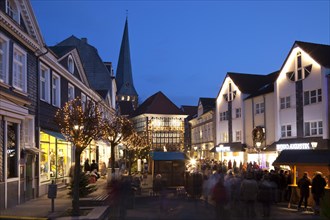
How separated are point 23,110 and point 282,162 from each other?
39.6 ft

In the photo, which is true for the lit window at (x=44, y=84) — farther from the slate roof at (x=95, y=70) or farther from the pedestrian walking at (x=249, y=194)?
the slate roof at (x=95, y=70)

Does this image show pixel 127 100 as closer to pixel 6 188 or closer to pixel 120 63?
pixel 120 63

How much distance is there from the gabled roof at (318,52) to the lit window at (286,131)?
6293mm

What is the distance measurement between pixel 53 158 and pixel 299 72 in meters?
20.5

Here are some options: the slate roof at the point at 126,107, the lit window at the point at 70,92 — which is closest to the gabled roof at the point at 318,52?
the lit window at the point at 70,92

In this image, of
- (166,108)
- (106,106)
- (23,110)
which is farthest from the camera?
(166,108)

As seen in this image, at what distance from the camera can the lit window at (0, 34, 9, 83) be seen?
17.2 meters

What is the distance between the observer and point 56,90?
26375 millimetres

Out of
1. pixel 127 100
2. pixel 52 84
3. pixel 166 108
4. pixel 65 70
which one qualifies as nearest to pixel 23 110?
pixel 52 84

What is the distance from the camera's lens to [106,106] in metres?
46.3

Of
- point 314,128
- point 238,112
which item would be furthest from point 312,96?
point 238,112

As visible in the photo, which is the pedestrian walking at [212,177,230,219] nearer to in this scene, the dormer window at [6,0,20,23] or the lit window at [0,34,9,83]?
the lit window at [0,34,9,83]

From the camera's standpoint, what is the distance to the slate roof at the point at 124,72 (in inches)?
4929

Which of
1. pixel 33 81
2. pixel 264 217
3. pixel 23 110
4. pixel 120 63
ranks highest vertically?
pixel 120 63
